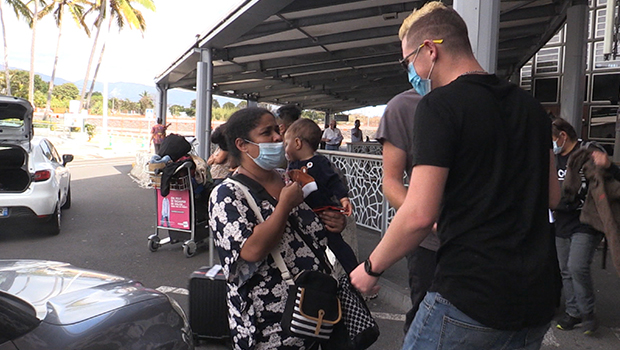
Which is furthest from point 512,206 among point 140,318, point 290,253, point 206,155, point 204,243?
point 206,155

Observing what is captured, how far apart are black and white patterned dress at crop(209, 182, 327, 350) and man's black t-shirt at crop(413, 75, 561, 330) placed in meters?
0.80

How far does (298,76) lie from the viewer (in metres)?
17.7

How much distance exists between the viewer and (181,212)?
7.05 meters

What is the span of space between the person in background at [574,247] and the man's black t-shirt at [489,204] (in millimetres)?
3017

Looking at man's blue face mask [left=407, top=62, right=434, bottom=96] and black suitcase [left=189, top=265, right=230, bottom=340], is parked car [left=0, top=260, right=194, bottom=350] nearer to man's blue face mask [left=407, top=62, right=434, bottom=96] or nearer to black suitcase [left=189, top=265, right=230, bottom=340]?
black suitcase [left=189, top=265, right=230, bottom=340]

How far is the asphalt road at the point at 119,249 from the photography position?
523 cm

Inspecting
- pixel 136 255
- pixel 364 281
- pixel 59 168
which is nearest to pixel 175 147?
pixel 136 255

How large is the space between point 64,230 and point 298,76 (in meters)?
11.0

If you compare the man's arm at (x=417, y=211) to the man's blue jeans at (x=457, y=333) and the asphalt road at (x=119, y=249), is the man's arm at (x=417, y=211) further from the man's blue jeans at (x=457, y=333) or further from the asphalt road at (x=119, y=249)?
the asphalt road at (x=119, y=249)

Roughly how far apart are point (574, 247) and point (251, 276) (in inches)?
132

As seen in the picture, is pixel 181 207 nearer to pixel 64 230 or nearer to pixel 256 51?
pixel 64 230


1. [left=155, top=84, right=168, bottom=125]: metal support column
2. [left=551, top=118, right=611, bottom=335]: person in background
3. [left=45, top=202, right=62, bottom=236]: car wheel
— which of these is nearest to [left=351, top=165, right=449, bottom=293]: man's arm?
[left=551, top=118, right=611, bottom=335]: person in background

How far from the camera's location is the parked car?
2.12m

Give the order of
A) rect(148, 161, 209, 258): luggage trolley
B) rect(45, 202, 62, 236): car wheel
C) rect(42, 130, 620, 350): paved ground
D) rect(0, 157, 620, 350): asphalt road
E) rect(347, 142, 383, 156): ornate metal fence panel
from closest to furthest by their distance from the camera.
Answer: rect(42, 130, 620, 350): paved ground → rect(0, 157, 620, 350): asphalt road → rect(148, 161, 209, 258): luggage trolley → rect(45, 202, 62, 236): car wheel → rect(347, 142, 383, 156): ornate metal fence panel
